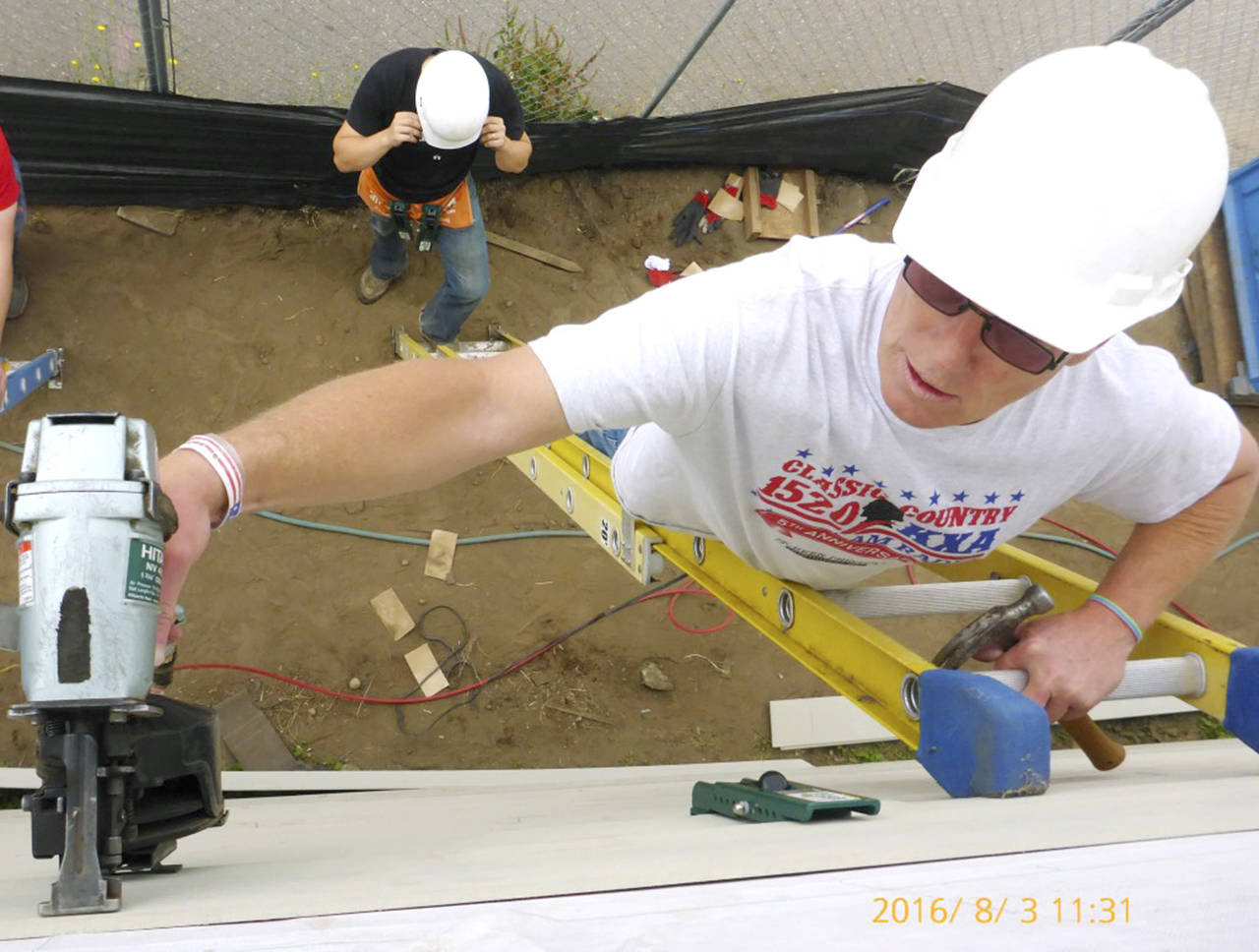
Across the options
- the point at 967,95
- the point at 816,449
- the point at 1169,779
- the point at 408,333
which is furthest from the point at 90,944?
the point at 967,95

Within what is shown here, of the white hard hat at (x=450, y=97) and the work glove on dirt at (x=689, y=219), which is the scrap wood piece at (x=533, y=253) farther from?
the white hard hat at (x=450, y=97)

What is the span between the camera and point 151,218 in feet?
13.6

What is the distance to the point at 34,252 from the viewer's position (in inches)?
158

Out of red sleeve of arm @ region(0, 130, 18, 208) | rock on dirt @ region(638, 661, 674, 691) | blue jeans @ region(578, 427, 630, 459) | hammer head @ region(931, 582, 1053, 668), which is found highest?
red sleeve of arm @ region(0, 130, 18, 208)

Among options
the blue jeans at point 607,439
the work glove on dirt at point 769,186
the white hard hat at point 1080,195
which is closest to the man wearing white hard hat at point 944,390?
the white hard hat at point 1080,195

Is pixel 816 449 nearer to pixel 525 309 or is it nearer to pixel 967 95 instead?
pixel 525 309

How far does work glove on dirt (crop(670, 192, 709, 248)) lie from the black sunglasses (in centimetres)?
361

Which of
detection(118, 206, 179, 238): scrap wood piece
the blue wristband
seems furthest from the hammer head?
detection(118, 206, 179, 238): scrap wood piece

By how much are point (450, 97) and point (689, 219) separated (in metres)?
1.89

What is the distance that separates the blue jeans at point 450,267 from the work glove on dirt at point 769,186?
1.76 metres

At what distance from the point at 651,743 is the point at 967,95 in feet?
11.8

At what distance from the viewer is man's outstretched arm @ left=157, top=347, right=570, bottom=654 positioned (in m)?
1.16

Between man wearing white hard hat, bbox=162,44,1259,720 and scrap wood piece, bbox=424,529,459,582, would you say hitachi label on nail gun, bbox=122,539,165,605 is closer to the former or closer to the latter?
man wearing white hard hat, bbox=162,44,1259,720

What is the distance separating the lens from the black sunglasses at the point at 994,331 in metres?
1.35
